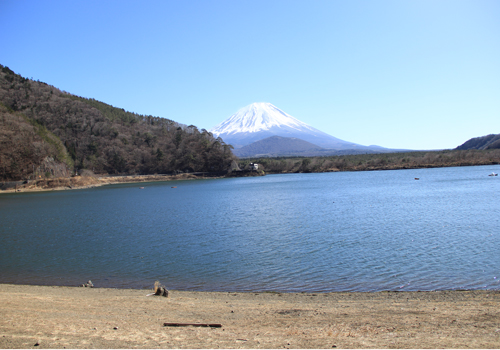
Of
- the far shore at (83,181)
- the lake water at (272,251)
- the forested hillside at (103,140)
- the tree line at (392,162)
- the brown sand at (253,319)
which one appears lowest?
the lake water at (272,251)

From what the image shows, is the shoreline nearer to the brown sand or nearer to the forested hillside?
the forested hillside

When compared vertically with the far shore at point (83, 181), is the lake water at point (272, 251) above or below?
below

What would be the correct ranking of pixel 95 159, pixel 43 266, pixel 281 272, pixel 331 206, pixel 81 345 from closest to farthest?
pixel 81 345, pixel 281 272, pixel 43 266, pixel 331 206, pixel 95 159

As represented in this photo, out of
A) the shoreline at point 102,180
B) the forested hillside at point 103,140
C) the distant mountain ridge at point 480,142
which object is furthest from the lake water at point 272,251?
the distant mountain ridge at point 480,142

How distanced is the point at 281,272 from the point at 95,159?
299 feet

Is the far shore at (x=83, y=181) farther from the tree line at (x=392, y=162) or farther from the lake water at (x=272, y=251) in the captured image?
the lake water at (x=272, y=251)

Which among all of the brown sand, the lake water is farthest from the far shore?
the brown sand

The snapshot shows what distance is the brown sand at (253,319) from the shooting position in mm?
5211

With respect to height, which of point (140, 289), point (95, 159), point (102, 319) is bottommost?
point (140, 289)

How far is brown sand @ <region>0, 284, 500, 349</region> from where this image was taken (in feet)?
17.1

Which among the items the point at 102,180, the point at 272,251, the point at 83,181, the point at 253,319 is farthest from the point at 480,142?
the point at 253,319

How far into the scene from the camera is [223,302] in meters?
8.20

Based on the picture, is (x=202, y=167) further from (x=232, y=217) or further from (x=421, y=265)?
(x=421, y=265)

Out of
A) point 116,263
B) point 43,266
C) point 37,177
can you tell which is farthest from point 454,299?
point 37,177
